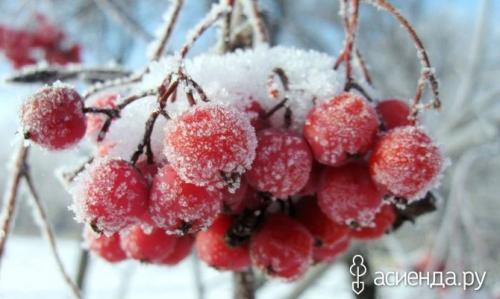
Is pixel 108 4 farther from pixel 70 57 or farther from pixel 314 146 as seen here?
pixel 314 146

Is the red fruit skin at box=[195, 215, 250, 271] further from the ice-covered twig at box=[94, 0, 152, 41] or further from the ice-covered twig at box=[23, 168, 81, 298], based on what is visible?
the ice-covered twig at box=[94, 0, 152, 41]

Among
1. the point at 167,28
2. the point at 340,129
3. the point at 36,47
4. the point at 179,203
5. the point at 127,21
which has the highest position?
the point at 36,47

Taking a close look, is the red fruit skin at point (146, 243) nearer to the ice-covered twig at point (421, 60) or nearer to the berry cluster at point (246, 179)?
the berry cluster at point (246, 179)

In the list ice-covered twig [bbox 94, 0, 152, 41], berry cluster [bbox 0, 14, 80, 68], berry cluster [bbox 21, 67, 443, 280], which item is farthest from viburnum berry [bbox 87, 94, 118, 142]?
berry cluster [bbox 0, 14, 80, 68]

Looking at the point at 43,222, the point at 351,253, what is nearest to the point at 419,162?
the point at 43,222

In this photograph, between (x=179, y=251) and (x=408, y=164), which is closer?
(x=408, y=164)

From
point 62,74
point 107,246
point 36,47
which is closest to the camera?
point 107,246

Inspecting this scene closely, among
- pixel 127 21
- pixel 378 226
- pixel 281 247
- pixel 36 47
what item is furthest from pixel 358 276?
pixel 36 47

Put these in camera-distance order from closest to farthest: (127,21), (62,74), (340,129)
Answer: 1. (340,129)
2. (62,74)
3. (127,21)

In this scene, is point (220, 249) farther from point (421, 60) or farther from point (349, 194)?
point (421, 60)
